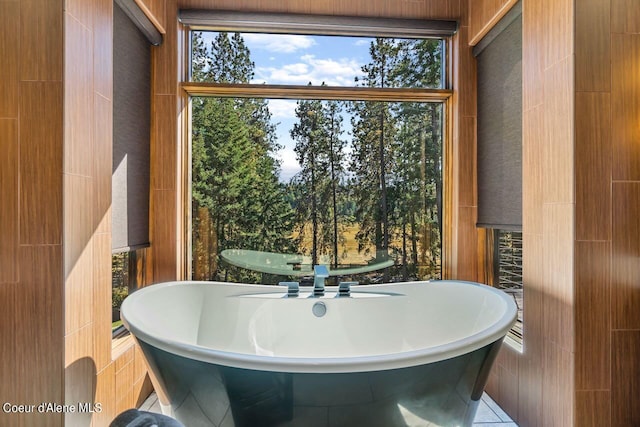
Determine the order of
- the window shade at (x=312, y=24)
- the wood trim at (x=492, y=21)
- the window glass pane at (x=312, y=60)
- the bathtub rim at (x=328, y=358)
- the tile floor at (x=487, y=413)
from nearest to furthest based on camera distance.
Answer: the bathtub rim at (x=328, y=358) → the tile floor at (x=487, y=413) → the wood trim at (x=492, y=21) → the window shade at (x=312, y=24) → the window glass pane at (x=312, y=60)

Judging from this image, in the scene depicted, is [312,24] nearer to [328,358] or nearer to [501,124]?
[501,124]

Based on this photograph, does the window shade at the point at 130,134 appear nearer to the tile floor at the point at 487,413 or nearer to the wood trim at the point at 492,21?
the tile floor at the point at 487,413

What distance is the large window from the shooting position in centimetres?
257

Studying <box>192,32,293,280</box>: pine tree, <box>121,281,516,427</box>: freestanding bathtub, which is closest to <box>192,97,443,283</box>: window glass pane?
<box>192,32,293,280</box>: pine tree

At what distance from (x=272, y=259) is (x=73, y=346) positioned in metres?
1.29

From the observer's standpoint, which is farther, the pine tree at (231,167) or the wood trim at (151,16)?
the pine tree at (231,167)

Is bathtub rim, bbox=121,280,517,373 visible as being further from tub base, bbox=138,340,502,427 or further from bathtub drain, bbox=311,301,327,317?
bathtub drain, bbox=311,301,327,317

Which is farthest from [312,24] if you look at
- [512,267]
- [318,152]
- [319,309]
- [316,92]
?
[512,267]

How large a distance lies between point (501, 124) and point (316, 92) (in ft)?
3.88

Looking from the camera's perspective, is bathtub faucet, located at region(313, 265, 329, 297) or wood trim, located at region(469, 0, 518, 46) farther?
bathtub faucet, located at region(313, 265, 329, 297)

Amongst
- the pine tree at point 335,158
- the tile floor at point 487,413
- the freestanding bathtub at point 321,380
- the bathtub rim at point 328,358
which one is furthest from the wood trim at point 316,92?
the tile floor at point 487,413

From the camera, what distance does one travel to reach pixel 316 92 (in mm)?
2562

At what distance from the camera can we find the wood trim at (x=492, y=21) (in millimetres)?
2092

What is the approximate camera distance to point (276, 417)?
1.19 meters
